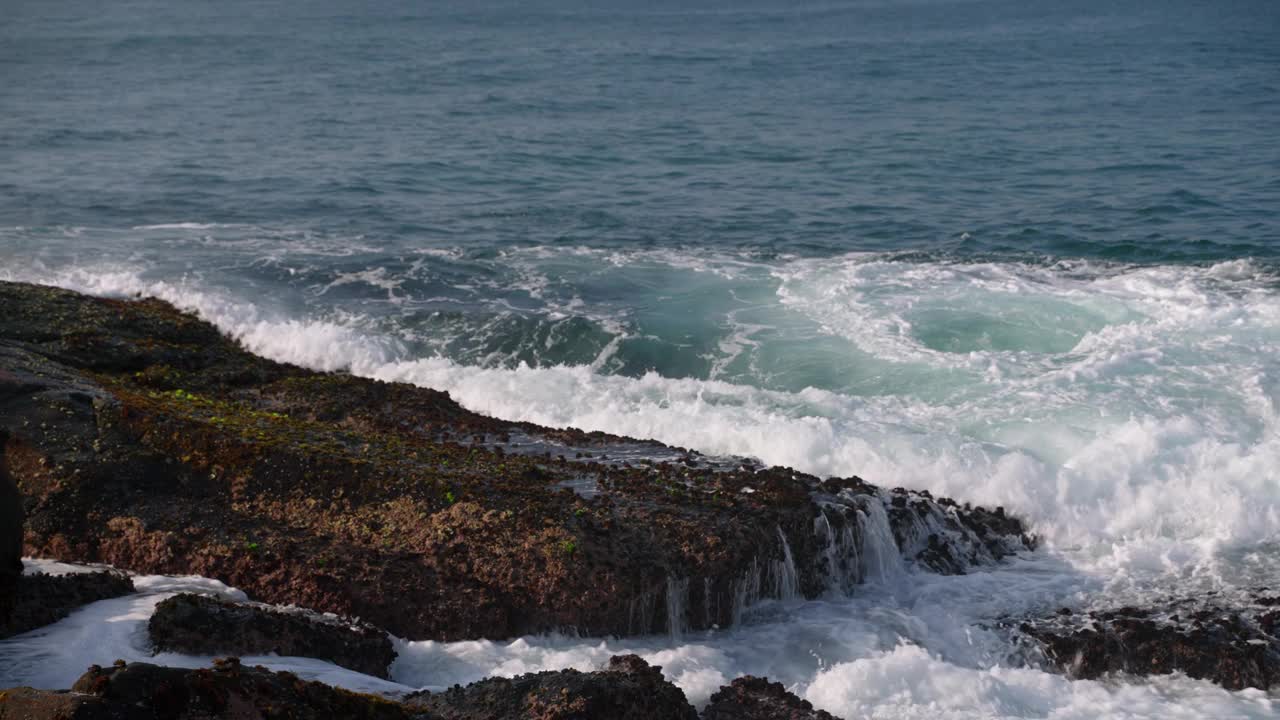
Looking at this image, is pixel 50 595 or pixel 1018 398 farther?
pixel 1018 398

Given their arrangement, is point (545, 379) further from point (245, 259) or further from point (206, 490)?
point (245, 259)

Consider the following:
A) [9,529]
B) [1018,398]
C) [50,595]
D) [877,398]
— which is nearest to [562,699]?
[9,529]

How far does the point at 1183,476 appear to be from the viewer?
1509 centimetres

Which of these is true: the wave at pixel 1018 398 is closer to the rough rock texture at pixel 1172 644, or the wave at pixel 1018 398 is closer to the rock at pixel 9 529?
the rough rock texture at pixel 1172 644

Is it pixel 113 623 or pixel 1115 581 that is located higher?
pixel 113 623

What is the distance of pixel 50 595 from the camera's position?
1012 cm

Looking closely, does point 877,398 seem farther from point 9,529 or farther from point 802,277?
point 9,529

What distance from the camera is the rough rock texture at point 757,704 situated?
32.4ft

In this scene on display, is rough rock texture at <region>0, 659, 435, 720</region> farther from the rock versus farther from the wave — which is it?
the wave

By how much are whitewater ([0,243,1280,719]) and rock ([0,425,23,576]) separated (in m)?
0.58

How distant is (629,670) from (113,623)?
14.5ft

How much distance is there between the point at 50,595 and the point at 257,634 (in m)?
1.87

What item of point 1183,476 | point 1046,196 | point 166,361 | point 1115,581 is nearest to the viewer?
point 1115,581

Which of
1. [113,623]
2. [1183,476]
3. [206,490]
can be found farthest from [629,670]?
[1183,476]
